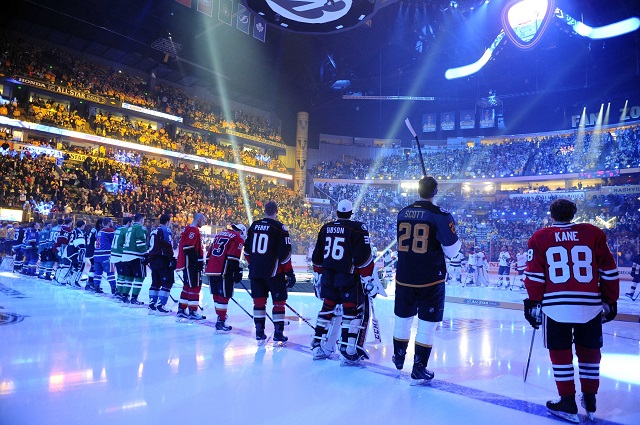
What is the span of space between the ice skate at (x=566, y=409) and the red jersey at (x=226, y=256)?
14.8ft

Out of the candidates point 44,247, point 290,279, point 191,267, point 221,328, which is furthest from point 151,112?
point 290,279

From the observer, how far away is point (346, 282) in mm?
4840

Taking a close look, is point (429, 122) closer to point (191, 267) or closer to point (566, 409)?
point (191, 267)

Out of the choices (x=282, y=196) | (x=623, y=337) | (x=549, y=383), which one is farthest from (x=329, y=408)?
(x=282, y=196)

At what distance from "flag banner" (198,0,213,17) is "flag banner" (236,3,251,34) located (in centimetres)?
152

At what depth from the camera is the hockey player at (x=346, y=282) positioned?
15.9ft

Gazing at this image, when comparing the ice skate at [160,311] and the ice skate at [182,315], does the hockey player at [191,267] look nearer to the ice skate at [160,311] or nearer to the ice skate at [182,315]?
the ice skate at [182,315]

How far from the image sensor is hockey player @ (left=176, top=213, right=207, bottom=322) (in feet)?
24.6

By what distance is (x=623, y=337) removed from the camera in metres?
7.24

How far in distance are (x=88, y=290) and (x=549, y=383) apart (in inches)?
419

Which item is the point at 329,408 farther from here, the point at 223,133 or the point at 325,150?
the point at 325,150

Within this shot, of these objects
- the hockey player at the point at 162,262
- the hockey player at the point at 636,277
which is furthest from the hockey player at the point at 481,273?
the hockey player at the point at 162,262

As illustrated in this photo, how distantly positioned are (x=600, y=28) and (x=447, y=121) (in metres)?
16.5

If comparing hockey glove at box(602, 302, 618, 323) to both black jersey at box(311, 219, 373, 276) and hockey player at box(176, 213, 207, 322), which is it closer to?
black jersey at box(311, 219, 373, 276)
